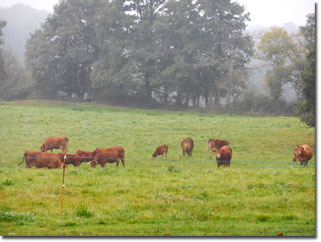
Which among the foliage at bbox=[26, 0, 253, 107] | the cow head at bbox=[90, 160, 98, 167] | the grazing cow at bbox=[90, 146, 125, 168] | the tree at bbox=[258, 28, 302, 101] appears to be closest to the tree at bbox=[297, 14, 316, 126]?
the tree at bbox=[258, 28, 302, 101]

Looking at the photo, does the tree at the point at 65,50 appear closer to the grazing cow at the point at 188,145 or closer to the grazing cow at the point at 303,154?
the grazing cow at the point at 188,145

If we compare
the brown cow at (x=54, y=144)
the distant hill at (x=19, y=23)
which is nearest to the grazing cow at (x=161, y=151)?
the brown cow at (x=54, y=144)

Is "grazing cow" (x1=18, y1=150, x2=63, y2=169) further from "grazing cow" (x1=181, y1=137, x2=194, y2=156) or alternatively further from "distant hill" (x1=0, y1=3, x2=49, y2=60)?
"grazing cow" (x1=181, y1=137, x2=194, y2=156)

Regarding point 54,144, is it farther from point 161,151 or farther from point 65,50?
point 65,50

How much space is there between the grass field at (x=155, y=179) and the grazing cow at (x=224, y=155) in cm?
16

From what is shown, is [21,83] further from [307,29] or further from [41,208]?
[307,29]

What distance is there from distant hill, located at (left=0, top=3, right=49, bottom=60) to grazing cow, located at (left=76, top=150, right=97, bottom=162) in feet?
10.6

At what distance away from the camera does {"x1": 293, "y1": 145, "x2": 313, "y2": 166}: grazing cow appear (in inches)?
352

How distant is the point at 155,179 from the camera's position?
8250 mm

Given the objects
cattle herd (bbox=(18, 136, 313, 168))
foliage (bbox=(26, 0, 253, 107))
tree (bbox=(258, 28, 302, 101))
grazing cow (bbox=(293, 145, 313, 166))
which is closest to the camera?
grazing cow (bbox=(293, 145, 313, 166))

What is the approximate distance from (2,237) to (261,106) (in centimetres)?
638

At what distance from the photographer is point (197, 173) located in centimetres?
900

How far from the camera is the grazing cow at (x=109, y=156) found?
9.93 m

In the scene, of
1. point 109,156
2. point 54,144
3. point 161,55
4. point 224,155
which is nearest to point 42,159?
point 54,144
